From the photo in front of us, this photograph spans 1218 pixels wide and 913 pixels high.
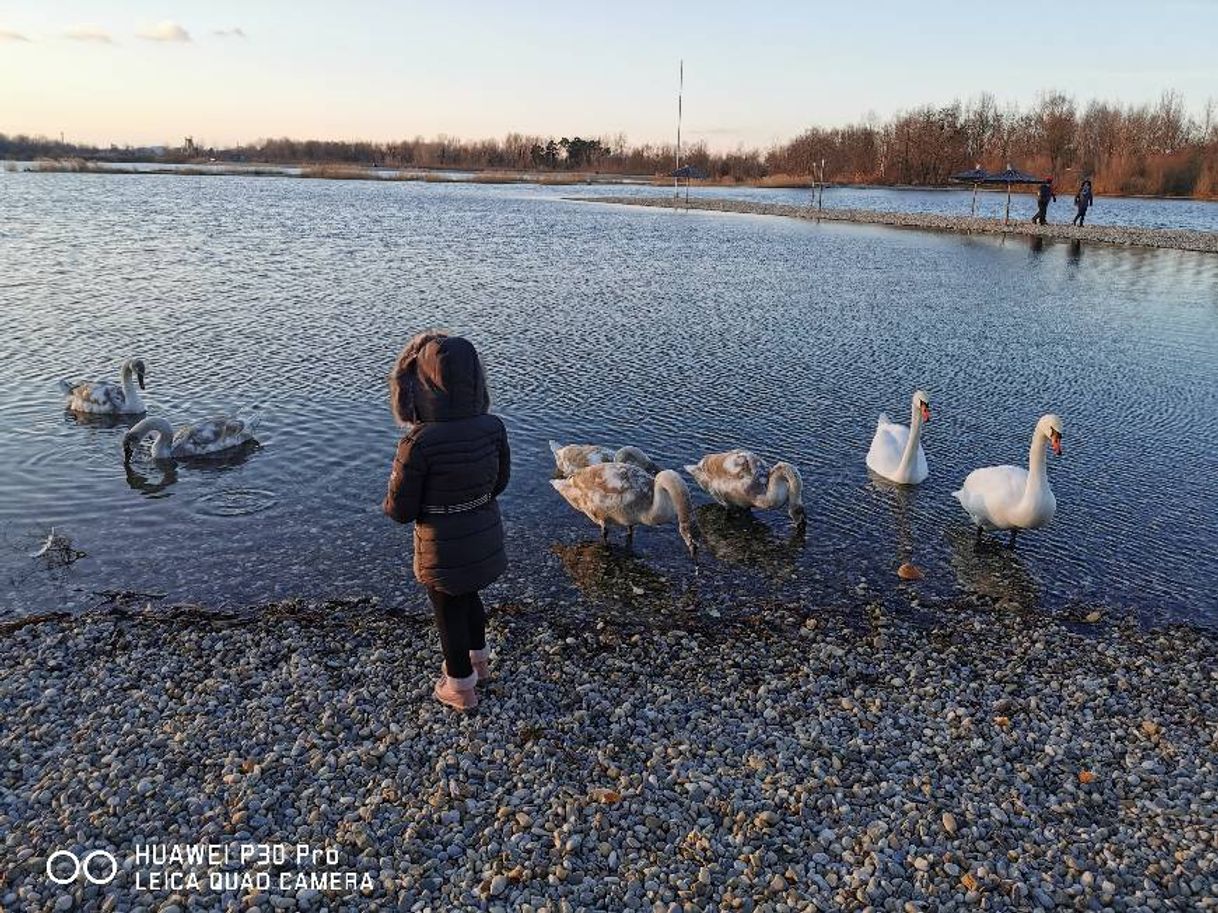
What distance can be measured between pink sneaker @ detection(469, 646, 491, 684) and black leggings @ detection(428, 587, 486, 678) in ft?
0.70

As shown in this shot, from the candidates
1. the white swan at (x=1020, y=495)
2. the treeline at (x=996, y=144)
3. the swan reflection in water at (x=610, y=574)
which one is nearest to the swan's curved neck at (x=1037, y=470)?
the white swan at (x=1020, y=495)

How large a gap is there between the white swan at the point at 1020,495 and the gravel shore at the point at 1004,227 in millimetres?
40417

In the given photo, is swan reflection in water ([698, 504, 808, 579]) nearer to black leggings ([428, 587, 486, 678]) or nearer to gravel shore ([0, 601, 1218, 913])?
gravel shore ([0, 601, 1218, 913])

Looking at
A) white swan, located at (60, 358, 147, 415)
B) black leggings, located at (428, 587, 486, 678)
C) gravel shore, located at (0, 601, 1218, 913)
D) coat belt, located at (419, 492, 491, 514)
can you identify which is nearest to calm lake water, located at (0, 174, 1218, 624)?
white swan, located at (60, 358, 147, 415)

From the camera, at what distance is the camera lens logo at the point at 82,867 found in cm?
548

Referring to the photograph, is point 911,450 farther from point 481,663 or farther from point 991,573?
point 481,663

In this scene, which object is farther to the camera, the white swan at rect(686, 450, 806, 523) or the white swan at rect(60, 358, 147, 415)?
the white swan at rect(60, 358, 147, 415)

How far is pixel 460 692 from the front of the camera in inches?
285

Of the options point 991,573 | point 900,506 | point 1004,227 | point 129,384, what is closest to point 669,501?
point 900,506

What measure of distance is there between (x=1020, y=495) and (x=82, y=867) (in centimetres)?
1015

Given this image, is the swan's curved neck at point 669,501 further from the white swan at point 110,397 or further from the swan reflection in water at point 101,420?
the white swan at point 110,397

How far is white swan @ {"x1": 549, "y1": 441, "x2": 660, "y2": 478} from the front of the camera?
40.0ft

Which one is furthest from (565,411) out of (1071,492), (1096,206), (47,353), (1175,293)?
(1096,206)

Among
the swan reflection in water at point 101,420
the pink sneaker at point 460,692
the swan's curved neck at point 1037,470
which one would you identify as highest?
the swan's curved neck at point 1037,470
